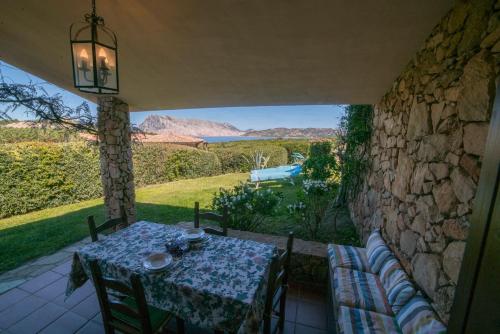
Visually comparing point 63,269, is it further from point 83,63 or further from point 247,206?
point 83,63

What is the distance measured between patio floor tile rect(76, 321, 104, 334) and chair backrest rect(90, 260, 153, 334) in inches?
26.0

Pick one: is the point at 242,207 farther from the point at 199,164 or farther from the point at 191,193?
the point at 199,164

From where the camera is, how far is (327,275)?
2582mm

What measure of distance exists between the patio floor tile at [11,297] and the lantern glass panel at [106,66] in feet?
8.16

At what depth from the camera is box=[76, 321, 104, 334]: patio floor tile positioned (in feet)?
6.50

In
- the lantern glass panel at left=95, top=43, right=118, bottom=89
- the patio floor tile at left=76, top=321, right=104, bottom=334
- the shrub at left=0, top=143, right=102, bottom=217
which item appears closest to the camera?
the lantern glass panel at left=95, top=43, right=118, bottom=89

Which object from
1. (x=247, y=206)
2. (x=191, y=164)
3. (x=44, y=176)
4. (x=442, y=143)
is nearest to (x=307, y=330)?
(x=247, y=206)

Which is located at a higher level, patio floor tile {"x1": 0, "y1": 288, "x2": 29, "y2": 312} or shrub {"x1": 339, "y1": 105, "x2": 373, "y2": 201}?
shrub {"x1": 339, "y1": 105, "x2": 373, "y2": 201}

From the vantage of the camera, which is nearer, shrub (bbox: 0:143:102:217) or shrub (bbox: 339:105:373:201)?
shrub (bbox: 339:105:373:201)

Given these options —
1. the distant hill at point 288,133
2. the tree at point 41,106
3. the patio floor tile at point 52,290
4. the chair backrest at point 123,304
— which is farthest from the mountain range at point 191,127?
the chair backrest at point 123,304

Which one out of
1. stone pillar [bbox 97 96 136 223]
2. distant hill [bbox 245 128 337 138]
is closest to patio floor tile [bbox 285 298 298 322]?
stone pillar [bbox 97 96 136 223]

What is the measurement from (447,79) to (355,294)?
5.66 feet

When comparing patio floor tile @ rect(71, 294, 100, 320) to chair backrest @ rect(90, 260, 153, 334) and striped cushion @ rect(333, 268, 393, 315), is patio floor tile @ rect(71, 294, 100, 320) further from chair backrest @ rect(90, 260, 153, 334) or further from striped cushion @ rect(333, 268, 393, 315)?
striped cushion @ rect(333, 268, 393, 315)

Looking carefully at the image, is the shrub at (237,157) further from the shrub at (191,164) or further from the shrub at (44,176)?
the shrub at (44,176)
